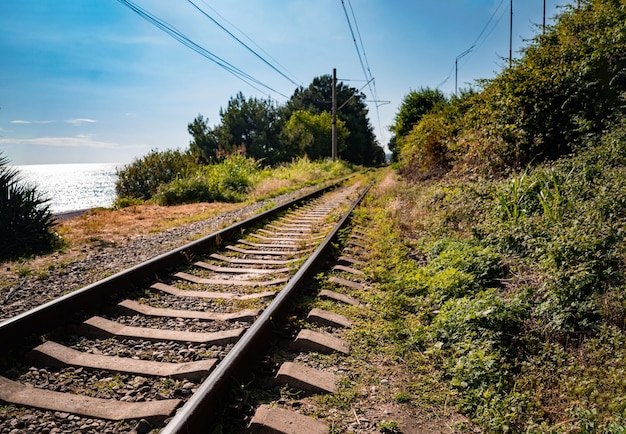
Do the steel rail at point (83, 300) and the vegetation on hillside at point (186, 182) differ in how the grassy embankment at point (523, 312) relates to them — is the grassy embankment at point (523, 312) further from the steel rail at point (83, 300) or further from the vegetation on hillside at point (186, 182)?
the vegetation on hillside at point (186, 182)

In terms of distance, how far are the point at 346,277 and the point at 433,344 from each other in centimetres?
179

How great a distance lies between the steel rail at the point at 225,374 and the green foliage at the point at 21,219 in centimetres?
501

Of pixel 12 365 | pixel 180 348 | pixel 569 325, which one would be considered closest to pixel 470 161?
pixel 569 325

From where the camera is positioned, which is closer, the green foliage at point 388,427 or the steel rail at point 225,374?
the steel rail at point 225,374

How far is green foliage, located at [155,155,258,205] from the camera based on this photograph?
1308 centimetres

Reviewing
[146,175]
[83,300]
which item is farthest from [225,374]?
[146,175]

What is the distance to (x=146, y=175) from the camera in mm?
14836

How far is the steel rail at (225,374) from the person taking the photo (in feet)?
6.24

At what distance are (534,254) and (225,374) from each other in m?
3.20

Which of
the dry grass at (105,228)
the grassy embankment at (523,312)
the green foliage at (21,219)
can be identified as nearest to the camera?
the grassy embankment at (523,312)

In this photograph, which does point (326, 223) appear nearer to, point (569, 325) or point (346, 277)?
point (346, 277)

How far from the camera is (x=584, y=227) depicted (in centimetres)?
361

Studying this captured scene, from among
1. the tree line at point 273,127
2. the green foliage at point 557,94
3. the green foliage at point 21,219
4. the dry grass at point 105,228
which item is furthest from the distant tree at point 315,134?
the green foliage at point 21,219

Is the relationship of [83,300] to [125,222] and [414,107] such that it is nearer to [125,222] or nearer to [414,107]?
[125,222]
